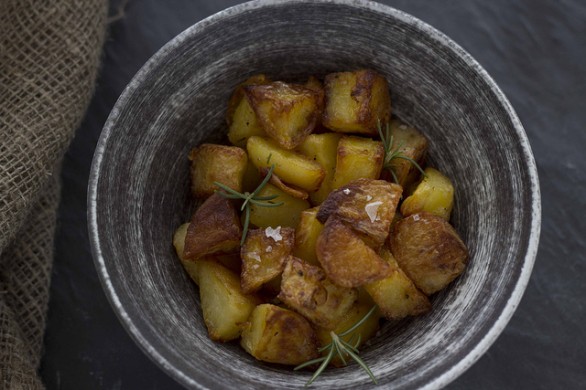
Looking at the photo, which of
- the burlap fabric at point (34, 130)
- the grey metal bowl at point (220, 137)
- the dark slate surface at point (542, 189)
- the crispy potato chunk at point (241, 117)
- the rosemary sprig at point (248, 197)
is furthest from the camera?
the dark slate surface at point (542, 189)

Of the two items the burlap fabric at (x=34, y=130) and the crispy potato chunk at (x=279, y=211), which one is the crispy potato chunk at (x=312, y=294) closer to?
the crispy potato chunk at (x=279, y=211)

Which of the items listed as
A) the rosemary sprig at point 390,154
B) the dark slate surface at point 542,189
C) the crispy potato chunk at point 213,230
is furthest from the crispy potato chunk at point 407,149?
the dark slate surface at point 542,189

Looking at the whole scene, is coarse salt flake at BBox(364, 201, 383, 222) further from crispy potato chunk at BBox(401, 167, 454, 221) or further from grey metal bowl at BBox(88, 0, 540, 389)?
grey metal bowl at BBox(88, 0, 540, 389)

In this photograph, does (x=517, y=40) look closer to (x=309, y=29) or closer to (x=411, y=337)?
(x=309, y=29)

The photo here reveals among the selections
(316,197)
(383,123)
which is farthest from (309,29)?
(316,197)

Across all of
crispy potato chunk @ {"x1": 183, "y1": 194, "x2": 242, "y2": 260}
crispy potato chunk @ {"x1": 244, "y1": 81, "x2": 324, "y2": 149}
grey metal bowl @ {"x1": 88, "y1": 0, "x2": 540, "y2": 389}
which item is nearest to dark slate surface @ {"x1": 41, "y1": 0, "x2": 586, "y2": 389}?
grey metal bowl @ {"x1": 88, "y1": 0, "x2": 540, "y2": 389}
